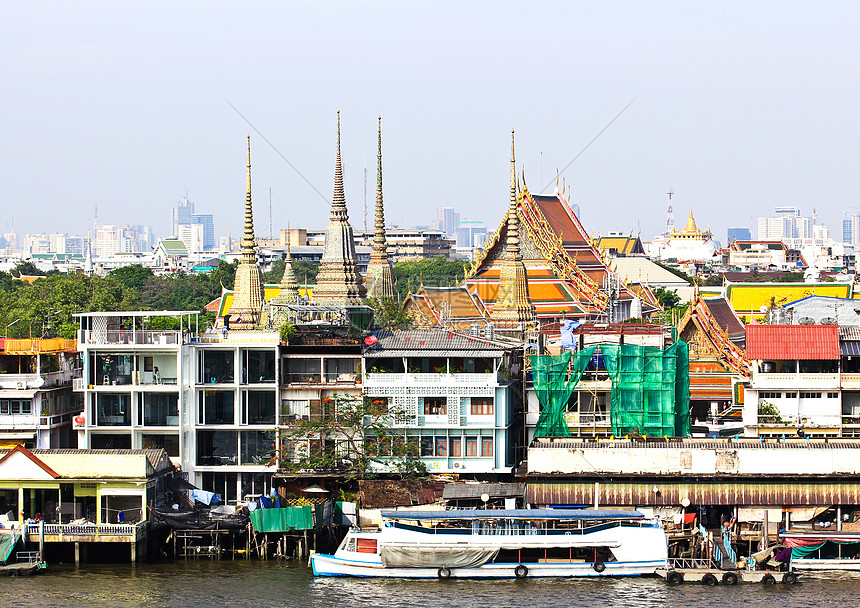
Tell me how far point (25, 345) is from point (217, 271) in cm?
14150

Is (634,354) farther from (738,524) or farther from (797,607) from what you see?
(797,607)

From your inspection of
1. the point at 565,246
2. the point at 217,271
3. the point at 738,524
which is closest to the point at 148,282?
the point at 217,271

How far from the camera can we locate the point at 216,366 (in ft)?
183

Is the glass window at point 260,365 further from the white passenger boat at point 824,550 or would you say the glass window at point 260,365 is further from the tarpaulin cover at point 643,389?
the white passenger boat at point 824,550

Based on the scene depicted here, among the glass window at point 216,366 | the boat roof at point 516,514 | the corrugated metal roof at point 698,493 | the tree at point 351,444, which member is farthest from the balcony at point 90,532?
the corrugated metal roof at point 698,493

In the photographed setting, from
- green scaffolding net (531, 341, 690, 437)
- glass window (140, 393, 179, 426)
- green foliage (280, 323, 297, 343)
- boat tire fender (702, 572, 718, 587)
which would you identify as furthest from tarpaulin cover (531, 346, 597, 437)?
glass window (140, 393, 179, 426)

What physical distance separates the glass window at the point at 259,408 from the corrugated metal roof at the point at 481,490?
695 cm

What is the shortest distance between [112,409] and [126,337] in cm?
250

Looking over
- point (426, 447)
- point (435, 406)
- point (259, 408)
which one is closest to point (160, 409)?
point (259, 408)

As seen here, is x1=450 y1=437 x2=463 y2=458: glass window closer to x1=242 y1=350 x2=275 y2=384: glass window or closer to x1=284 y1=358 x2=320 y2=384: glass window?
x1=284 y1=358 x2=320 y2=384: glass window

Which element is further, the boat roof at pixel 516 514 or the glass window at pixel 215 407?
the glass window at pixel 215 407

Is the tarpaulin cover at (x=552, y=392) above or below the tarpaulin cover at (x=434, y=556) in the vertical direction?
above

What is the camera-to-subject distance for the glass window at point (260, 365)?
55438 millimetres

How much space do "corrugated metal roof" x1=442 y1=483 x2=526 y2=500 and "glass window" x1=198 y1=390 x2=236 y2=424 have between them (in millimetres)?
8252
